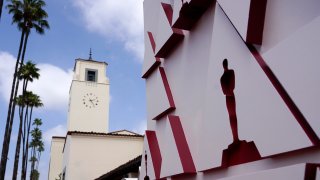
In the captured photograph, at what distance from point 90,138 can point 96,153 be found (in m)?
1.17

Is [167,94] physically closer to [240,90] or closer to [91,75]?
[240,90]

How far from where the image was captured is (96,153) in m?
27.2

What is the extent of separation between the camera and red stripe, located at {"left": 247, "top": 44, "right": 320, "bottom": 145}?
3007 millimetres

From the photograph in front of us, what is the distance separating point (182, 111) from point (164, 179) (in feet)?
4.19

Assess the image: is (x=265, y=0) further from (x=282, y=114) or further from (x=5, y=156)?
(x=5, y=156)

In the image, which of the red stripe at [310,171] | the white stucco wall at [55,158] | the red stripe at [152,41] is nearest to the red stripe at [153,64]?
the red stripe at [152,41]

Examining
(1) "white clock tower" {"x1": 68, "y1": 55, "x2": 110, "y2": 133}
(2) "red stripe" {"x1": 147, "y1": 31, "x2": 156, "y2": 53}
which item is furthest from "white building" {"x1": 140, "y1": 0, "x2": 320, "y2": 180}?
(1) "white clock tower" {"x1": 68, "y1": 55, "x2": 110, "y2": 133}

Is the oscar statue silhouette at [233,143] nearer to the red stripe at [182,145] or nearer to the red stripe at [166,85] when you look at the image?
the red stripe at [182,145]

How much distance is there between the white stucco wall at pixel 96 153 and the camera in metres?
26.5

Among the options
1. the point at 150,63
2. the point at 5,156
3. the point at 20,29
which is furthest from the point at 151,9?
the point at 20,29

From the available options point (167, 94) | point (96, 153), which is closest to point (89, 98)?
point (96, 153)

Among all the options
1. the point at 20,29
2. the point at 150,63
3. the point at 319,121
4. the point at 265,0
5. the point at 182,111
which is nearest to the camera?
the point at 319,121

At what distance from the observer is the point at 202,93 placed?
5.62m

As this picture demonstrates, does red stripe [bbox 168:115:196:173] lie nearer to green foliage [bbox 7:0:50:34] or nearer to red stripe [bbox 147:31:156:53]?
red stripe [bbox 147:31:156:53]
